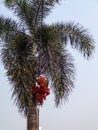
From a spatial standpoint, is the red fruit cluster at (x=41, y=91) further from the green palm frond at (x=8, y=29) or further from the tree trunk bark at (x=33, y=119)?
the green palm frond at (x=8, y=29)

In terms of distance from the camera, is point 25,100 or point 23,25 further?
point 23,25

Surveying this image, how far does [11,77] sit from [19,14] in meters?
3.51

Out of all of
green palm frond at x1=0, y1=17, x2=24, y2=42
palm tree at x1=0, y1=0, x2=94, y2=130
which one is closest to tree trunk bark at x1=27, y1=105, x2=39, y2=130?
palm tree at x1=0, y1=0, x2=94, y2=130

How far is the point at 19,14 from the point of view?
70.7ft

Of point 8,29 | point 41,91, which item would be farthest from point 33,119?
point 8,29

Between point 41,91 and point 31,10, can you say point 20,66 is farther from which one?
point 31,10

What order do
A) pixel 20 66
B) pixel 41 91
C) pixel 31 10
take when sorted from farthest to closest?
pixel 31 10 → pixel 41 91 → pixel 20 66

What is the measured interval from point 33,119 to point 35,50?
117 inches

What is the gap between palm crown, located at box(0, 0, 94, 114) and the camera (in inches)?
766

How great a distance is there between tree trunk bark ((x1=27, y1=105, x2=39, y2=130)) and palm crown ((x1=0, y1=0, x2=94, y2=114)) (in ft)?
1.07

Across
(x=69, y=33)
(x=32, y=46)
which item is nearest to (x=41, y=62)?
(x=32, y=46)

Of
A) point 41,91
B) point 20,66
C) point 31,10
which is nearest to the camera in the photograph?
point 20,66

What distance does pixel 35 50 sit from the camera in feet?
67.6

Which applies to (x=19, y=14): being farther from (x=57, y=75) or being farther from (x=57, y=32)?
(x=57, y=75)
